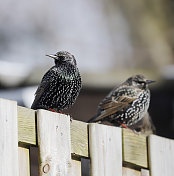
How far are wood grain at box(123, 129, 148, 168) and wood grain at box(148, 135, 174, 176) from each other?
35 millimetres

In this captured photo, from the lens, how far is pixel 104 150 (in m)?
3.20

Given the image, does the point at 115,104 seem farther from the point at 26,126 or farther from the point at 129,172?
the point at 26,126

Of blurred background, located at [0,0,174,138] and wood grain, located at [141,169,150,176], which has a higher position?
blurred background, located at [0,0,174,138]

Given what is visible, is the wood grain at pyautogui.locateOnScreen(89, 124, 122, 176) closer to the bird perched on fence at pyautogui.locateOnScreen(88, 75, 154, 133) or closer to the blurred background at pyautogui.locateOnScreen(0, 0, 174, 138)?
the bird perched on fence at pyautogui.locateOnScreen(88, 75, 154, 133)

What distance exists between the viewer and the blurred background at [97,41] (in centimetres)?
781

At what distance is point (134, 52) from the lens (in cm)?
1220

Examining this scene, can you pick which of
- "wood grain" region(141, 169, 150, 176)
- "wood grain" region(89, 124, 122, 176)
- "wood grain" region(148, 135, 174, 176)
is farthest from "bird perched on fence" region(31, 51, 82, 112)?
"wood grain" region(89, 124, 122, 176)

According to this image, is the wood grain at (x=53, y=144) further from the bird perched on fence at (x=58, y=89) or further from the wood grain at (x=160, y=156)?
the bird perched on fence at (x=58, y=89)

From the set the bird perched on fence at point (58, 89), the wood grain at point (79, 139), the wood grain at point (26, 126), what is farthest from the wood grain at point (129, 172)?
the bird perched on fence at point (58, 89)

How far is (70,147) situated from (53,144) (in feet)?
0.38

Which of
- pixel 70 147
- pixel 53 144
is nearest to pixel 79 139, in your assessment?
pixel 70 147

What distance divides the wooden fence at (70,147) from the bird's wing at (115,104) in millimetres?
2431

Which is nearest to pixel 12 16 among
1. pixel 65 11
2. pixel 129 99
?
pixel 65 11

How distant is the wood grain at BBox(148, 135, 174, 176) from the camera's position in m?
3.55
